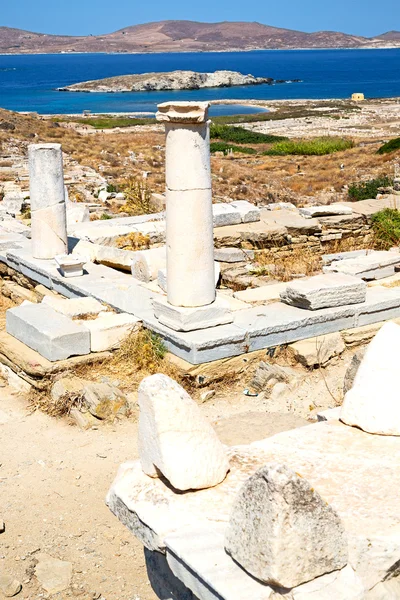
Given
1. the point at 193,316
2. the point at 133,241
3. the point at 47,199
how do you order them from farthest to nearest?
the point at 133,241 < the point at 47,199 < the point at 193,316

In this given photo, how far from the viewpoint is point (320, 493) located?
4.05 meters

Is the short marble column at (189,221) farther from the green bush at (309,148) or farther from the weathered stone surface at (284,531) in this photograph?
the green bush at (309,148)

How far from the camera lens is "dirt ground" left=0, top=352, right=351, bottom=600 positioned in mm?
4938

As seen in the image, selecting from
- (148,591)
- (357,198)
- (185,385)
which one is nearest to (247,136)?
(357,198)

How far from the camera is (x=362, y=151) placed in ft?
99.2

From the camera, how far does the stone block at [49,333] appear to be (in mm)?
7648

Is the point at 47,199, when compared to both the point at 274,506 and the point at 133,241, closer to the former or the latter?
the point at 133,241

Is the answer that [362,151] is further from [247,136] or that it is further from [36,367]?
[36,367]

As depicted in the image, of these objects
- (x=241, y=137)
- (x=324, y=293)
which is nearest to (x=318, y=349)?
(x=324, y=293)

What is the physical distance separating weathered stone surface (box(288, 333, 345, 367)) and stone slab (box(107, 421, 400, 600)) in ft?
10.4

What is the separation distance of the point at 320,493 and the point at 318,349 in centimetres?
410

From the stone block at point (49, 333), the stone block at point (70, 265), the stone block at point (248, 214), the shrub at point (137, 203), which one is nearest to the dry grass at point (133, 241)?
the stone block at point (248, 214)

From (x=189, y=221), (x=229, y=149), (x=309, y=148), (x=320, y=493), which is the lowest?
(x=229, y=149)

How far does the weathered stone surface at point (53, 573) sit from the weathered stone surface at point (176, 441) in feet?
3.83
